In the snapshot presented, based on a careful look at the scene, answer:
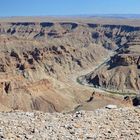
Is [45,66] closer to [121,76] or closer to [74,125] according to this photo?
[121,76]

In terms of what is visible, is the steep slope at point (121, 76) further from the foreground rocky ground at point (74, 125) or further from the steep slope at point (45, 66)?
the foreground rocky ground at point (74, 125)

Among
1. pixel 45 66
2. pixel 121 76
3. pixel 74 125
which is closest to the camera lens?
pixel 74 125

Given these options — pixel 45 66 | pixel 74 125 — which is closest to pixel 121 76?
pixel 45 66

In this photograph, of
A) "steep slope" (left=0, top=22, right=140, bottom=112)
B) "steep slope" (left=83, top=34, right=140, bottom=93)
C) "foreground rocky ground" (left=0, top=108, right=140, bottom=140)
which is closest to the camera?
"foreground rocky ground" (left=0, top=108, right=140, bottom=140)

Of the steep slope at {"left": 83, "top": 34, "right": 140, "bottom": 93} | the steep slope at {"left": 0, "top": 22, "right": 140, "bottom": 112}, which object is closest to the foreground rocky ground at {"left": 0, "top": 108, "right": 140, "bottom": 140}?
the steep slope at {"left": 0, "top": 22, "right": 140, "bottom": 112}

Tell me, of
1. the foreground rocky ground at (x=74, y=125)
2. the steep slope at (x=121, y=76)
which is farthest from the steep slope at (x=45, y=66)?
the foreground rocky ground at (x=74, y=125)

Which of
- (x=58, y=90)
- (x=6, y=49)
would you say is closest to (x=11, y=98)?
(x=58, y=90)

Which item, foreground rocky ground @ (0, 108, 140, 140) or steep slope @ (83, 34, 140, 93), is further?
steep slope @ (83, 34, 140, 93)

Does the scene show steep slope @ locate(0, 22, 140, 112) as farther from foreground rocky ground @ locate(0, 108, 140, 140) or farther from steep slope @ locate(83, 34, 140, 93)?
foreground rocky ground @ locate(0, 108, 140, 140)
